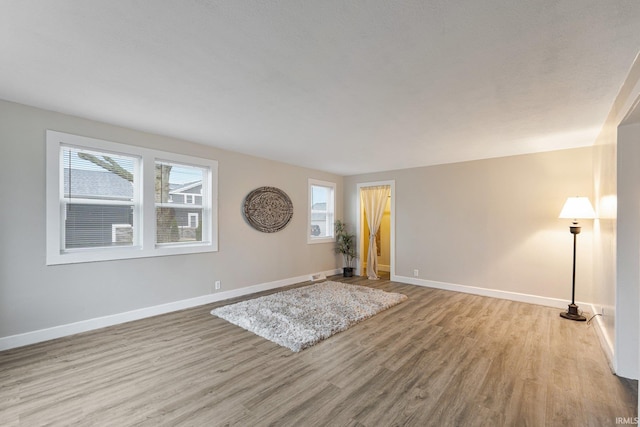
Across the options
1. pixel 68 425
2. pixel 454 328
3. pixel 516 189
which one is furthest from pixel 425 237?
pixel 68 425

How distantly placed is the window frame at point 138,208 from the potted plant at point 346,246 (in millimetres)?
3006

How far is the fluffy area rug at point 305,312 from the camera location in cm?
301

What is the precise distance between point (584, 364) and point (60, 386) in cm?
445

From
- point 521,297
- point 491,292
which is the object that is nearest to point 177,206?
point 491,292

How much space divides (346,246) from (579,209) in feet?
13.2

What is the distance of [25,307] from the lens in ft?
9.04

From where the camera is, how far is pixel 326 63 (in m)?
1.95

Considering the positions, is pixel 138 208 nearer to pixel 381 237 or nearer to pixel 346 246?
pixel 346 246

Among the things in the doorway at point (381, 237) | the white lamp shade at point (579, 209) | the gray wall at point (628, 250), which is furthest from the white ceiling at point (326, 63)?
the doorway at point (381, 237)

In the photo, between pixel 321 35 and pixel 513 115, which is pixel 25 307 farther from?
pixel 513 115

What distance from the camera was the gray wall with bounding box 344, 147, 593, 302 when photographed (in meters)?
4.02

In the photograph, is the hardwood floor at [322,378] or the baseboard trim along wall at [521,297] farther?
the baseboard trim along wall at [521,297]

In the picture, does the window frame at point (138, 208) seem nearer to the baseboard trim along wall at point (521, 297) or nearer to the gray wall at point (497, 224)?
the gray wall at point (497, 224)

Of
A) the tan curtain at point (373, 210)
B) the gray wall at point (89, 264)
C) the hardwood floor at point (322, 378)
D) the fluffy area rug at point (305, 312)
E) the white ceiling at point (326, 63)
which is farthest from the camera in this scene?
the tan curtain at point (373, 210)
